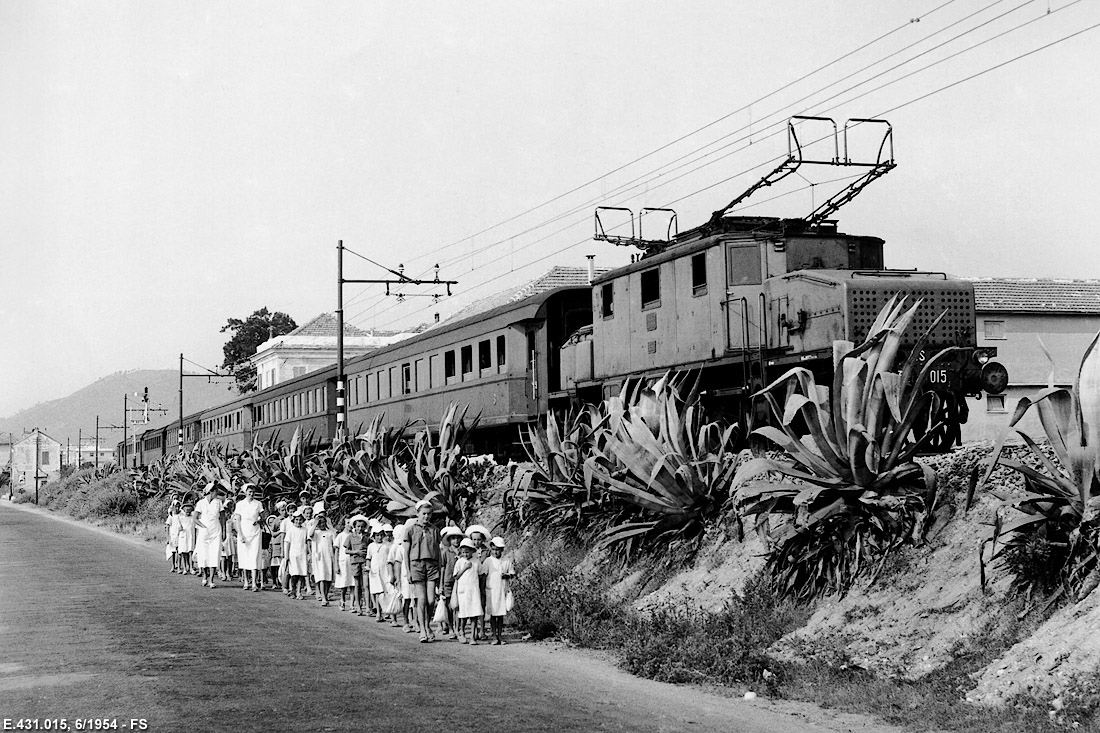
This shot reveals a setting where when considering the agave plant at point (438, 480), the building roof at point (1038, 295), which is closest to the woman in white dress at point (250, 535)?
the agave plant at point (438, 480)

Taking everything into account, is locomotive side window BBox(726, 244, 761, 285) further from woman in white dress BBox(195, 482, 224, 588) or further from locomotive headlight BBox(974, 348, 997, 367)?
woman in white dress BBox(195, 482, 224, 588)

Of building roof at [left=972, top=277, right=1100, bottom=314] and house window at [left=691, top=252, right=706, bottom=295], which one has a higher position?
building roof at [left=972, top=277, right=1100, bottom=314]

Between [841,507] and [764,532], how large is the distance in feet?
5.39

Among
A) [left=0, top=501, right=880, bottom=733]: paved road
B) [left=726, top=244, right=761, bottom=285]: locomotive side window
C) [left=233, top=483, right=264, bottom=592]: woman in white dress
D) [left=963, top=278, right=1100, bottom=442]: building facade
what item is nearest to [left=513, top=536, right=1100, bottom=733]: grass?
[left=0, top=501, right=880, bottom=733]: paved road

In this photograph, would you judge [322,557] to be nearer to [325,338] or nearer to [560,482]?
[560,482]

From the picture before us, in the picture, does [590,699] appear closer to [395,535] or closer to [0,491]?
[395,535]

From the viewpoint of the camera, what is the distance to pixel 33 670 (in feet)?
35.1

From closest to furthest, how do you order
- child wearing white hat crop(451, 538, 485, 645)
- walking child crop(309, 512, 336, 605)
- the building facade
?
child wearing white hat crop(451, 538, 485, 645), walking child crop(309, 512, 336, 605), the building facade

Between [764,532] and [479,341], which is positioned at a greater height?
[479,341]

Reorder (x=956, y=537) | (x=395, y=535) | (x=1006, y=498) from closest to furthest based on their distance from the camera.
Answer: (x=1006, y=498) → (x=956, y=537) → (x=395, y=535)

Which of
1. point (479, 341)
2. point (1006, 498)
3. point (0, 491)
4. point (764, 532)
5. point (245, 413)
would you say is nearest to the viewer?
point (1006, 498)

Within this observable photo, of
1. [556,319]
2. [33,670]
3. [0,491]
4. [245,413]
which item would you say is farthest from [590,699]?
[0,491]

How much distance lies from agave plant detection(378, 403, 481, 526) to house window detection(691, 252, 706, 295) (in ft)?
16.0

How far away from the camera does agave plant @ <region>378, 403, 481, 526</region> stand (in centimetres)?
1942
